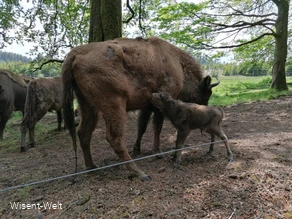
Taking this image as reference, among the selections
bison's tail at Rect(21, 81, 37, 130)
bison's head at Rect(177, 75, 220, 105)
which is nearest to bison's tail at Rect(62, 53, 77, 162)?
bison's head at Rect(177, 75, 220, 105)

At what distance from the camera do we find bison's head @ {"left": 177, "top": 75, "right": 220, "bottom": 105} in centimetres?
503

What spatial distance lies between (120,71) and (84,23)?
A: 9045mm

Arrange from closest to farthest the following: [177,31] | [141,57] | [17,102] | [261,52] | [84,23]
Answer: [141,57]
[17,102]
[84,23]
[177,31]
[261,52]

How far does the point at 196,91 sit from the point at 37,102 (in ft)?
14.4

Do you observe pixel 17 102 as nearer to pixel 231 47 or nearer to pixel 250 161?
pixel 250 161

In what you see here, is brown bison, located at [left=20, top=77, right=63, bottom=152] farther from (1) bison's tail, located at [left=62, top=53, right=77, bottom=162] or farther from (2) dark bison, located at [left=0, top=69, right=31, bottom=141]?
(1) bison's tail, located at [left=62, top=53, right=77, bottom=162]

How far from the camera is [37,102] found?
277 inches

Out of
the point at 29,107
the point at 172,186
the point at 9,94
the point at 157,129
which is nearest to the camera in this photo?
the point at 172,186

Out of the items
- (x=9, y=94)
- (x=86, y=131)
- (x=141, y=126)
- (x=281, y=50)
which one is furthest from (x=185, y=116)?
(x=281, y=50)

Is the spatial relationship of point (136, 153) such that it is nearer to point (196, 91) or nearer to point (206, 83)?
point (196, 91)

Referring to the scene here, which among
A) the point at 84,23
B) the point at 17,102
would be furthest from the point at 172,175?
the point at 84,23

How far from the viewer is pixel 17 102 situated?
8.38 metres

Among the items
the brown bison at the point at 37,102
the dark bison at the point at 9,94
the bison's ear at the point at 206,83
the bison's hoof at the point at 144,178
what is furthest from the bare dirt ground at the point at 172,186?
the dark bison at the point at 9,94

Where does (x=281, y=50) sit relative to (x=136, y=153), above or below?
above
